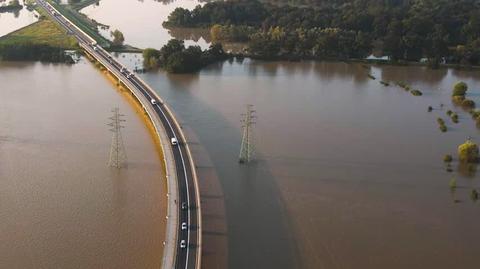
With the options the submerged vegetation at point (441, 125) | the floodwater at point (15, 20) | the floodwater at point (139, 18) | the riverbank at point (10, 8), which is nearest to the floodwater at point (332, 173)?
the submerged vegetation at point (441, 125)

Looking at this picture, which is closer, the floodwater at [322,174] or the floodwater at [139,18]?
the floodwater at [322,174]

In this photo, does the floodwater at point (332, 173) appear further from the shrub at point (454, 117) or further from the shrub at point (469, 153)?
the shrub at point (469, 153)

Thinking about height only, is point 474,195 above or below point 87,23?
below

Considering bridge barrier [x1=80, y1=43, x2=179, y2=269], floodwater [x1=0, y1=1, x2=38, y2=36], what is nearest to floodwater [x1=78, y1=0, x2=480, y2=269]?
bridge barrier [x1=80, y1=43, x2=179, y2=269]

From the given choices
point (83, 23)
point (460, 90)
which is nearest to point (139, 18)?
point (83, 23)

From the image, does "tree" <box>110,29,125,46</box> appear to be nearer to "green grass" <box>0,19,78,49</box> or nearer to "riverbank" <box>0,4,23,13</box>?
"green grass" <box>0,19,78,49</box>

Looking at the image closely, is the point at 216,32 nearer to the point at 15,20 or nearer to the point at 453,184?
the point at 15,20

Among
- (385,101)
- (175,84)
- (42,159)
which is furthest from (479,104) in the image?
(42,159)
